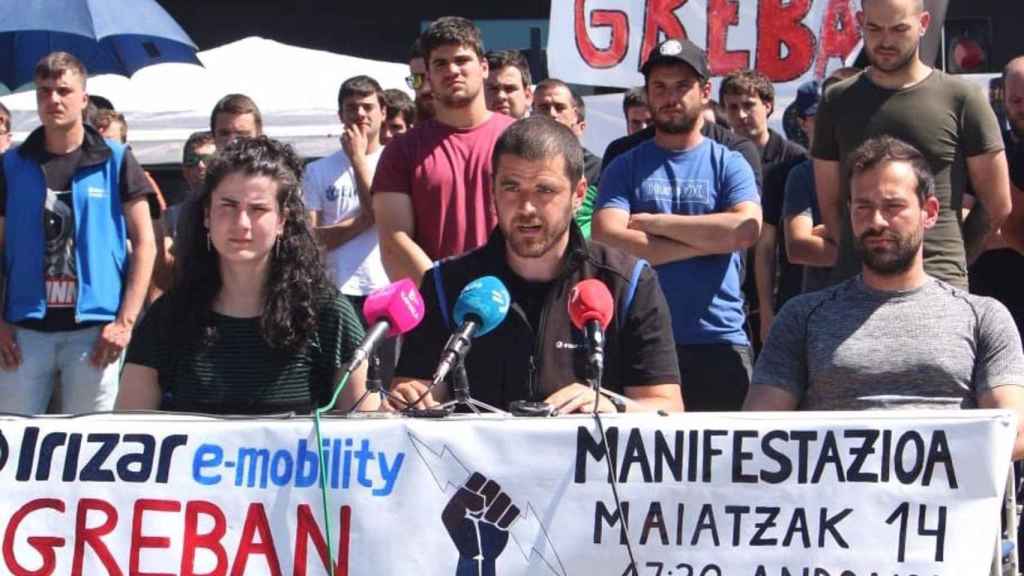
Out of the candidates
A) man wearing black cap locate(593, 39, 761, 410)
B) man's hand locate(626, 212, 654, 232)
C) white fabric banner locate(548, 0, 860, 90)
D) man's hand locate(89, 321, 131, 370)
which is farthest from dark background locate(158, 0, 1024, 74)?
man's hand locate(626, 212, 654, 232)

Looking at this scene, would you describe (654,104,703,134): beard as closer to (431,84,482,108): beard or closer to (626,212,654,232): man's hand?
(626,212,654,232): man's hand

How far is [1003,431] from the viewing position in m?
3.84

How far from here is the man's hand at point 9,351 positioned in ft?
25.1

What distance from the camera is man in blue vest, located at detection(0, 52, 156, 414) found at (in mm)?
7660

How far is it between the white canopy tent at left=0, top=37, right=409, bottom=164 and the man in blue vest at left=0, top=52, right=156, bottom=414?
4.15 meters

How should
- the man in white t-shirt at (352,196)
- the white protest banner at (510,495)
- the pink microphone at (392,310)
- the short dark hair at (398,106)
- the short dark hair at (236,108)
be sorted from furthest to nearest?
the short dark hair at (398,106) < the short dark hair at (236,108) < the man in white t-shirt at (352,196) < the pink microphone at (392,310) < the white protest banner at (510,495)

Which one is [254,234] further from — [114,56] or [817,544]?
[114,56]

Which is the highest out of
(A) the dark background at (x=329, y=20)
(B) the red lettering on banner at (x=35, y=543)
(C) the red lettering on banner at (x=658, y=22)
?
(A) the dark background at (x=329, y=20)

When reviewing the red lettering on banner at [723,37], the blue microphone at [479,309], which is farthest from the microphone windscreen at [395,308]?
the red lettering on banner at [723,37]

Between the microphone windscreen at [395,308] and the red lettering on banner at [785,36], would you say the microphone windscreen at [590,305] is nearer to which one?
the microphone windscreen at [395,308]

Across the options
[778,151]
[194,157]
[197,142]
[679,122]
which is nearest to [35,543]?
[679,122]

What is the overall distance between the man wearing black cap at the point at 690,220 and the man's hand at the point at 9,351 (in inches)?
112

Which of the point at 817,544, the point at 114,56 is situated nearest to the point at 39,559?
the point at 817,544

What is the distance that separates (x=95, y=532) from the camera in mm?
4047
